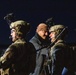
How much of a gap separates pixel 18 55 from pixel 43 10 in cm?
439

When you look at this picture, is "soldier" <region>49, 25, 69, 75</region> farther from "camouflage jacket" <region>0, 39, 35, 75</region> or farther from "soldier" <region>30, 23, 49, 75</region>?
"camouflage jacket" <region>0, 39, 35, 75</region>

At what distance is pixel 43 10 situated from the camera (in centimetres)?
884

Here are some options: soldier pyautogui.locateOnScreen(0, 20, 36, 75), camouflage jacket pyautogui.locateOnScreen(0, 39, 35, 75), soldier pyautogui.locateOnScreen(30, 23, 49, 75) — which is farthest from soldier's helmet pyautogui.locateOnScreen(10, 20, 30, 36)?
soldier pyautogui.locateOnScreen(30, 23, 49, 75)

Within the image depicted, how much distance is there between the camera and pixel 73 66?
210 inches

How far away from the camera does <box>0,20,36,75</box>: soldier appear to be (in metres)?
4.49

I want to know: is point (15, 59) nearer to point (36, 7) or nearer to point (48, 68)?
point (48, 68)

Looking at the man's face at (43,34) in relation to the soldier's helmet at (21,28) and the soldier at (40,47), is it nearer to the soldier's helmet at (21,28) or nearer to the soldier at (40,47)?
the soldier at (40,47)

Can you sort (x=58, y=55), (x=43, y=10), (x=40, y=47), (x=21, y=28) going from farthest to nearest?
(x=43, y=10), (x=40, y=47), (x=58, y=55), (x=21, y=28)

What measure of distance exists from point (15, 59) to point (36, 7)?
4413 mm

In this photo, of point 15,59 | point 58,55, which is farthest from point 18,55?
point 58,55

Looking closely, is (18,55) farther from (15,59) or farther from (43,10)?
(43,10)

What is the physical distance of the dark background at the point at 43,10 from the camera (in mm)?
8695

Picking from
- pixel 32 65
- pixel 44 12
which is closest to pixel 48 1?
pixel 44 12

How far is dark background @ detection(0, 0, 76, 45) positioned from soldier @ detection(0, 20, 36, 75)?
153 inches
